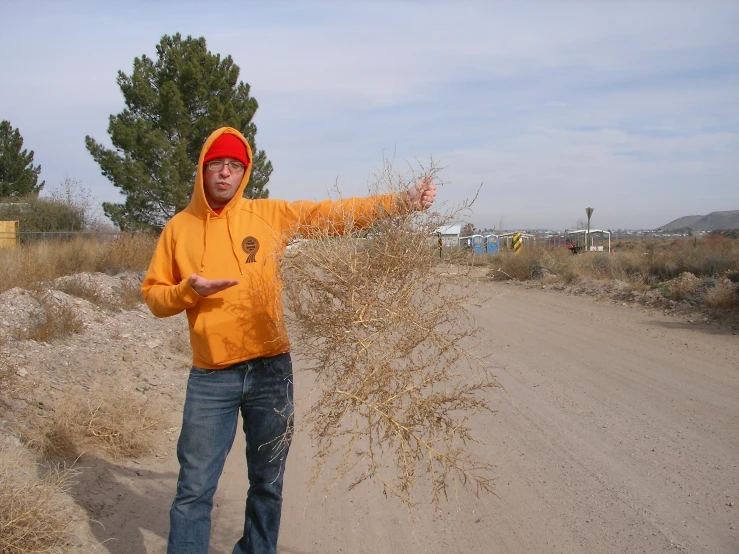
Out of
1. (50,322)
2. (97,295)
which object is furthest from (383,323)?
(97,295)

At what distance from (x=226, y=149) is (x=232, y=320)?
86 cm

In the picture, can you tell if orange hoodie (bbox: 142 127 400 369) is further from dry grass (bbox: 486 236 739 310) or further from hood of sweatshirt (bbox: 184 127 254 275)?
dry grass (bbox: 486 236 739 310)

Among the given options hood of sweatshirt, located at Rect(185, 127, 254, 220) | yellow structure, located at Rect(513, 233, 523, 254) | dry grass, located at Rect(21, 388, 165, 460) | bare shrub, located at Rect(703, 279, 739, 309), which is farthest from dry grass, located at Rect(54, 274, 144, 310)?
yellow structure, located at Rect(513, 233, 523, 254)

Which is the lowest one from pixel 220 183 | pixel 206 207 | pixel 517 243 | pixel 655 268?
pixel 655 268

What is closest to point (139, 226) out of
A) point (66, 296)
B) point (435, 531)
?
point (66, 296)

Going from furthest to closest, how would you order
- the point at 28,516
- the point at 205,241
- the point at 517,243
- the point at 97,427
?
1. the point at 517,243
2. the point at 97,427
3. the point at 28,516
4. the point at 205,241

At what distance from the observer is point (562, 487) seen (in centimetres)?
486

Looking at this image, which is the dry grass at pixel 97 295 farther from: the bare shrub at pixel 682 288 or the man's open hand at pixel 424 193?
the bare shrub at pixel 682 288

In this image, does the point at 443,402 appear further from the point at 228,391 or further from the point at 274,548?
the point at 274,548

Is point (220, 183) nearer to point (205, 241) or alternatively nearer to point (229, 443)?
point (205, 241)

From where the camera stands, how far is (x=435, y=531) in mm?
4266

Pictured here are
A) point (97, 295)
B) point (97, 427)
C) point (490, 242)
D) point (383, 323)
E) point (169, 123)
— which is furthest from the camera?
point (169, 123)

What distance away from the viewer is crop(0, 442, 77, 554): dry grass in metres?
3.49

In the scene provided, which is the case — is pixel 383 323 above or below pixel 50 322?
above
